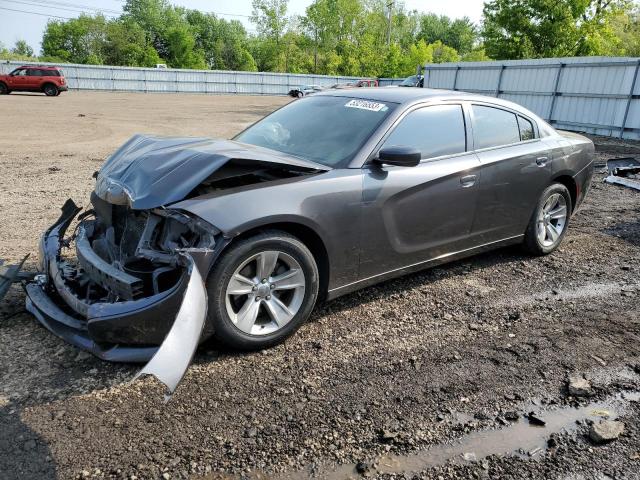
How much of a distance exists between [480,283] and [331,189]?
6.44 ft

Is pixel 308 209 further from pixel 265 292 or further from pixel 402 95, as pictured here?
pixel 402 95

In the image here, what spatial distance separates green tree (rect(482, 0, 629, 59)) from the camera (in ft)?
101

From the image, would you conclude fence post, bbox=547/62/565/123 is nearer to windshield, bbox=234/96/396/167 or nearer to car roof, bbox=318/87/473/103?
car roof, bbox=318/87/473/103

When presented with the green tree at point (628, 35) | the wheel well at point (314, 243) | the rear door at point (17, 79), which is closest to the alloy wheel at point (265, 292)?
the wheel well at point (314, 243)

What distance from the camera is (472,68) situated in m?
24.0

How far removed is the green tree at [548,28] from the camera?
30875mm

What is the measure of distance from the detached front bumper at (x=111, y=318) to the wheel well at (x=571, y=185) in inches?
164

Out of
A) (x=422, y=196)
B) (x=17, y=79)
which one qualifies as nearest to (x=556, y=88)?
(x=422, y=196)

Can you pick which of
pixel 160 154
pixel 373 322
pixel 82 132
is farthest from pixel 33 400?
pixel 82 132

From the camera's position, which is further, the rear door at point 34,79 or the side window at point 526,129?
the rear door at point 34,79

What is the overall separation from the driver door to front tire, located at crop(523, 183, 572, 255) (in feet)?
3.44

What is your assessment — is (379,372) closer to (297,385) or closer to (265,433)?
(297,385)

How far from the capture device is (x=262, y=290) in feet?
10.5

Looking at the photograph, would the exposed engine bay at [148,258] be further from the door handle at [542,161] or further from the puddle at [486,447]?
the door handle at [542,161]
